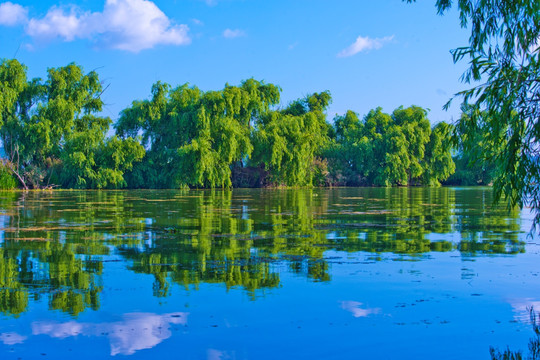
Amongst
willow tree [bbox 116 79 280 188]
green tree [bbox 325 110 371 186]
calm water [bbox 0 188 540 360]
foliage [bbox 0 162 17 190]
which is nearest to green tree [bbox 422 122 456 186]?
green tree [bbox 325 110 371 186]

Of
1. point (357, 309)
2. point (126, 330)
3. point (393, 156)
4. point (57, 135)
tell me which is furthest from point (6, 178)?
point (357, 309)

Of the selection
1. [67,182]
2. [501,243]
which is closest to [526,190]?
[501,243]

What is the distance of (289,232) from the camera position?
12281 mm

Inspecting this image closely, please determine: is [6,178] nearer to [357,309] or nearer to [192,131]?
[192,131]

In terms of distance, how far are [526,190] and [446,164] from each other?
6431 cm

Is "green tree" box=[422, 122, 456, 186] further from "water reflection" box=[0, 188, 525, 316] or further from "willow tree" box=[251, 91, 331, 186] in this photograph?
"water reflection" box=[0, 188, 525, 316]

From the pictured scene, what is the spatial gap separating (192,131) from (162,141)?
137 inches

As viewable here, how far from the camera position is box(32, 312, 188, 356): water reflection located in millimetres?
4645

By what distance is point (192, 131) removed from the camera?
53156 millimetres

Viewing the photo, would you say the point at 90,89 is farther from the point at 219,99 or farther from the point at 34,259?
the point at 34,259

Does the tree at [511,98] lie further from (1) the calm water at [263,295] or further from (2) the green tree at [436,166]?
(2) the green tree at [436,166]

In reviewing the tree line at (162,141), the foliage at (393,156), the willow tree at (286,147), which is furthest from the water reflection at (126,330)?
the foliage at (393,156)

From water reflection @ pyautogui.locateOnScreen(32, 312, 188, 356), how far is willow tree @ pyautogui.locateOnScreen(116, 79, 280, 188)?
4312 centimetres

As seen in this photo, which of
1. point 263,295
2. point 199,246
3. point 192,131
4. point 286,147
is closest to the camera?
point 263,295
